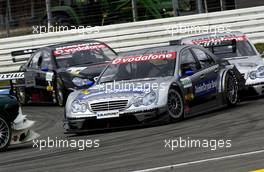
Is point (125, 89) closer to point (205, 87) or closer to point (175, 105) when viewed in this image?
point (175, 105)

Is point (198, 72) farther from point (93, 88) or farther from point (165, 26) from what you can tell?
point (165, 26)

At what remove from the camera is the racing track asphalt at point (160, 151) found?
882cm

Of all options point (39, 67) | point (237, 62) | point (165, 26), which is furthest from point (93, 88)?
point (165, 26)

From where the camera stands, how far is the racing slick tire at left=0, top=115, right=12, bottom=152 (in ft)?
39.0

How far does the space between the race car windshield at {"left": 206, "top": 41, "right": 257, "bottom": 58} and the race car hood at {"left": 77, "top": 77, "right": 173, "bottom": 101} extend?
379 centimetres

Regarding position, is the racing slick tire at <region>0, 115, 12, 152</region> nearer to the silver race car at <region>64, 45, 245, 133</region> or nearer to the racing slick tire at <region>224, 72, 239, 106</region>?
the silver race car at <region>64, 45, 245, 133</region>

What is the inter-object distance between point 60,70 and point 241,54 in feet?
13.0

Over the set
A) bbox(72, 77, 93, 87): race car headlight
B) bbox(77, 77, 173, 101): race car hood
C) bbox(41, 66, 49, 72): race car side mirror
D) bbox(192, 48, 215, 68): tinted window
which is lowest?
bbox(72, 77, 93, 87): race car headlight

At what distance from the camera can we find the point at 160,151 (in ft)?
32.7

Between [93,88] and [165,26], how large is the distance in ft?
39.1

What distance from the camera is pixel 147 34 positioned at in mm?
25281

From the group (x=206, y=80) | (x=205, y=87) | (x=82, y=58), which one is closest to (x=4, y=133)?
(x=205, y=87)
